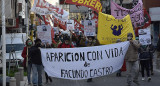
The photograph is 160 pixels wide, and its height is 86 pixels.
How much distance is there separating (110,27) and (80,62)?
10.2ft

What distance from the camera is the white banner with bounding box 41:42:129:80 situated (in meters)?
11.8

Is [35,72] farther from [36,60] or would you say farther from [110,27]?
[110,27]

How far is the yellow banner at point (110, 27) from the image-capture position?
1432 cm

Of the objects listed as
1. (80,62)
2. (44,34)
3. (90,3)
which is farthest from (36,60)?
(90,3)

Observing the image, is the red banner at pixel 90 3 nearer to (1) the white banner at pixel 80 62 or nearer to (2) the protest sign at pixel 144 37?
(2) the protest sign at pixel 144 37

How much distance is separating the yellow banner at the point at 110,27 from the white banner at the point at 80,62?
213 cm

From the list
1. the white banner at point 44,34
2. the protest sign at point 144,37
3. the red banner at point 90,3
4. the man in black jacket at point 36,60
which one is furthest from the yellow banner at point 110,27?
the white banner at point 44,34

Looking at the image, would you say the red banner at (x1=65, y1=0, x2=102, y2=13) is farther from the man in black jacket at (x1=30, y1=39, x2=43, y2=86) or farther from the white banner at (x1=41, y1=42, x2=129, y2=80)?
the white banner at (x1=41, y1=42, x2=129, y2=80)

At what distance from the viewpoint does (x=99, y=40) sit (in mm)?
14594

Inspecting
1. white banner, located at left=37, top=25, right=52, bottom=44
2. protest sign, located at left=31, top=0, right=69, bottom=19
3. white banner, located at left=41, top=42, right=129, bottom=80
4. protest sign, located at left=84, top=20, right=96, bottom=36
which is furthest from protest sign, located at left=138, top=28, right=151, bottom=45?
protest sign, located at left=84, top=20, right=96, bottom=36

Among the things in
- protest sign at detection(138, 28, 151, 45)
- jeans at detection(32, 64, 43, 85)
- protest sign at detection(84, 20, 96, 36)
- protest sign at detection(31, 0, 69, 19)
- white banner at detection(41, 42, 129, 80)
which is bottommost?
jeans at detection(32, 64, 43, 85)

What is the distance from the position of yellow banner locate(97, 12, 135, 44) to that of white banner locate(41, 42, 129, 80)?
6.98ft

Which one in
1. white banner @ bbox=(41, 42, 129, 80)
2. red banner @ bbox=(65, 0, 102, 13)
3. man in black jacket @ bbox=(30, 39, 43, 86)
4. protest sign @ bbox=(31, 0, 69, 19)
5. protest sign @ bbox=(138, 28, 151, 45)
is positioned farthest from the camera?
protest sign @ bbox=(31, 0, 69, 19)

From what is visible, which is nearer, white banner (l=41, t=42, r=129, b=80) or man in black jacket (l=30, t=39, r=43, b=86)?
white banner (l=41, t=42, r=129, b=80)
